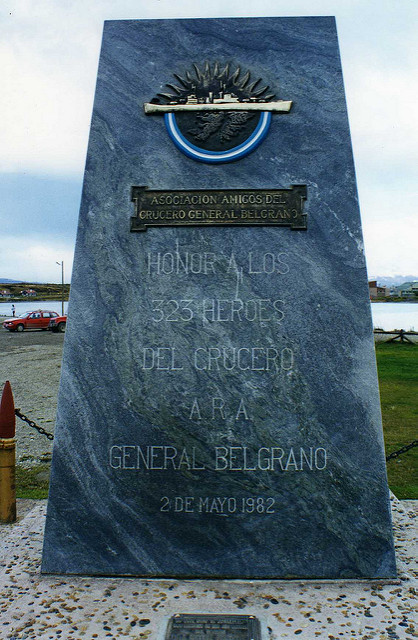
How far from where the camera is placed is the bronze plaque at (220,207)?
12.4 feet

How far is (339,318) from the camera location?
12.2 feet

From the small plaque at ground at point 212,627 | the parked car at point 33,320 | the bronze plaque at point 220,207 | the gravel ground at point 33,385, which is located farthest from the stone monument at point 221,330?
the parked car at point 33,320

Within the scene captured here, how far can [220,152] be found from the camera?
152 inches

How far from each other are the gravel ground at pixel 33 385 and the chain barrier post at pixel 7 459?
8.01ft

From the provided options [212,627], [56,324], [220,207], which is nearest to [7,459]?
[212,627]

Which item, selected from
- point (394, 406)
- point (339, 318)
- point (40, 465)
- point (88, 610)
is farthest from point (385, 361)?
point (88, 610)

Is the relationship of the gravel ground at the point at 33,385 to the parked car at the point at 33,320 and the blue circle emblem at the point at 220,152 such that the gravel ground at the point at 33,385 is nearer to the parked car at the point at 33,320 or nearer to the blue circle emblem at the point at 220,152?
the blue circle emblem at the point at 220,152

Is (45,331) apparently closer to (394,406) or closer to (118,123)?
(394,406)

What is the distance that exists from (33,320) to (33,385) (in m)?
19.3

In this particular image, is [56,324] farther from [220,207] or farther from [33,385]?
[220,207]

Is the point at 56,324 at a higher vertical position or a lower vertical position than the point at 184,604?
higher

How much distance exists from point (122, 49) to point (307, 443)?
3223 mm

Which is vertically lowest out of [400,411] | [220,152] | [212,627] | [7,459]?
[212,627]

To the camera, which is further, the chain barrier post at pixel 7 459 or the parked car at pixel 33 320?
the parked car at pixel 33 320
